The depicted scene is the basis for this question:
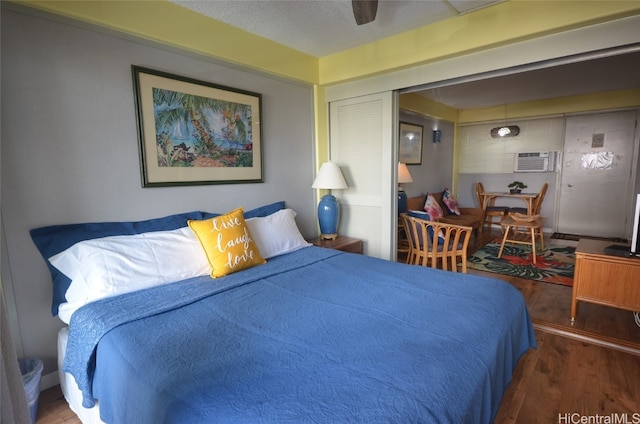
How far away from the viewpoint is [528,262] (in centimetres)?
419

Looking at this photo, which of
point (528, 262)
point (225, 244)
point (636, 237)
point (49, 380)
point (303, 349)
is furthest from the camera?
point (528, 262)

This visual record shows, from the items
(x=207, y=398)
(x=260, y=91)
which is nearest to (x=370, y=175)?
(x=260, y=91)

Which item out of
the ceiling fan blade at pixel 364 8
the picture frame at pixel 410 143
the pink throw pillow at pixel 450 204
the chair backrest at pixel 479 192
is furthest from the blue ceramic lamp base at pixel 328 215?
the chair backrest at pixel 479 192

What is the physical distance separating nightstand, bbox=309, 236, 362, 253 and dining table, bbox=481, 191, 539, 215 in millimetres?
3729

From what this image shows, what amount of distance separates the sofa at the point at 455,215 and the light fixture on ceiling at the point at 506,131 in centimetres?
144

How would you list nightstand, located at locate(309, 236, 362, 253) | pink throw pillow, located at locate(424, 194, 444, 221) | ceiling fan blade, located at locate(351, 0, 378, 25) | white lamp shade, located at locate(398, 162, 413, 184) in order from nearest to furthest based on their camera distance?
1. ceiling fan blade, located at locate(351, 0, 378, 25)
2. nightstand, located at locate(309, 236, 362, 253)
3. white lamp shade, located at locate(398, 162, 413, 184)
4. pink throw pillow, located at locate(424, 194, 444, 221)

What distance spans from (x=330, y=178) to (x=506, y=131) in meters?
4.14

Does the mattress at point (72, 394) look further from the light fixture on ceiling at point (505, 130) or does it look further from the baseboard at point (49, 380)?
the light fixture on ceiling at point (505, 130)

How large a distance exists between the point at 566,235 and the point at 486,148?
213cm

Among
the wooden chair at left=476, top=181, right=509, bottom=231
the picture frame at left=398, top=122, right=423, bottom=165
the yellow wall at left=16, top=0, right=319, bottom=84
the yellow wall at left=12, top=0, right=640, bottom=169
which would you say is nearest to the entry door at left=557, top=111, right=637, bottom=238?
the wooden chair at left=476, top=181, right=509, bottom=231

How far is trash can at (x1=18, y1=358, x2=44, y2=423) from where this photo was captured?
5.34 feet

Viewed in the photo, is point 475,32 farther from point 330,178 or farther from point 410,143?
point 410,143

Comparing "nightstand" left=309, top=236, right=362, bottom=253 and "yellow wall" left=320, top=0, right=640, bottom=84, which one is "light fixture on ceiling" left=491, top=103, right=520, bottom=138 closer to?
"yellow wall" left=320, top=0, right=640, bottom=84

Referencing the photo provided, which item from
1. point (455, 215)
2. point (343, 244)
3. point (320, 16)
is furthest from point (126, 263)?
point (455, 215)
